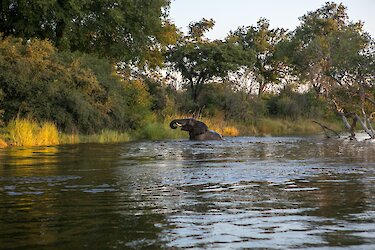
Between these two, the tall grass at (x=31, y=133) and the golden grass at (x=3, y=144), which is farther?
the tall grass at (x=31, y=133)

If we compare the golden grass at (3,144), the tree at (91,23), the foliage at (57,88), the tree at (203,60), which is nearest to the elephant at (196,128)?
the foliage at (57,88)

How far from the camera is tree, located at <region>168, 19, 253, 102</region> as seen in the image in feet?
183

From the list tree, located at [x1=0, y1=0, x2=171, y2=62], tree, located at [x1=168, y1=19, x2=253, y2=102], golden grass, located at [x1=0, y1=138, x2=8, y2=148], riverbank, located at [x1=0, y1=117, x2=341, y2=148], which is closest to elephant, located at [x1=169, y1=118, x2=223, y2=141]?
riverbank, located at [x1=0, y1=117, x2=341, y2=148]

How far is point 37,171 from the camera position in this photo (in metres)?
13.3

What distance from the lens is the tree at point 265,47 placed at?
67875mm

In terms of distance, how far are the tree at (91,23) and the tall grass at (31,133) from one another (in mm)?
10076

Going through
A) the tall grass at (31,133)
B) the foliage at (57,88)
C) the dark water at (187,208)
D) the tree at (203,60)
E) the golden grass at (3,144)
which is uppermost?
the tree at (203,60)

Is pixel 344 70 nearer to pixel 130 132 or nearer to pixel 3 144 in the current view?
pixel 130 132

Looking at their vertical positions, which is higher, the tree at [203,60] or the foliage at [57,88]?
the tree at [203,60]

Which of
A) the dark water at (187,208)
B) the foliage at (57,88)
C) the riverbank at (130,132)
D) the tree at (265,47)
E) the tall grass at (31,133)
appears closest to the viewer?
the dark water at (187,208)

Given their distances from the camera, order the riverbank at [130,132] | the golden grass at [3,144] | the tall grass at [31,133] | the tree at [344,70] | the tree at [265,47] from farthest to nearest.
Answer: the tree at [265,47] < the tree at [344,70] < the riverbank at [130,132] < the tall grass at [31,133] < the golden grass at [3,144]

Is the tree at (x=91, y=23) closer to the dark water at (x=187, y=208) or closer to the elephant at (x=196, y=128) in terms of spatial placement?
the elephant at (x=196, y=128)

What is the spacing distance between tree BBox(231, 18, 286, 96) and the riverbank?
12636mm

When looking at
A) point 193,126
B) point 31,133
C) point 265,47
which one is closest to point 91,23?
point 193,126
